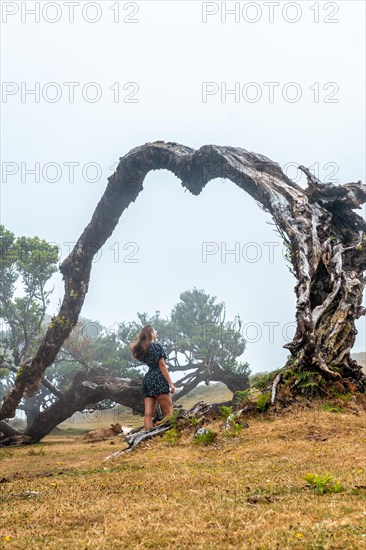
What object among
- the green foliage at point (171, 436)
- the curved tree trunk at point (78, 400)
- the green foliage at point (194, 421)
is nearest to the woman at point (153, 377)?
the green foliage at point (194, 421)

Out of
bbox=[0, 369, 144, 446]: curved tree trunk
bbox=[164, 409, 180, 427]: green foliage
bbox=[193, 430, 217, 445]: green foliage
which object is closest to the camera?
bbox=[193, 430, 217, 445]: green foliage

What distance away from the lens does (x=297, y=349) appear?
809 centimetres

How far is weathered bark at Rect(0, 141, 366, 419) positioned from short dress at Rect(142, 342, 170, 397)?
2.36 m

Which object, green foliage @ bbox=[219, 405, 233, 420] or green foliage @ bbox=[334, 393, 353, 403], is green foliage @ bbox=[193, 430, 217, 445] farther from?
green foliage @ bbox=[334, 393, 353, 403]

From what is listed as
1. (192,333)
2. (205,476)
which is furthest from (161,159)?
(192,333)

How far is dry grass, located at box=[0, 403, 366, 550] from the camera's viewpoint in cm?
255

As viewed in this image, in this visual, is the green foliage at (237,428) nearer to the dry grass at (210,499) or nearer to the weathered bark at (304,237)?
the dry grass at (210,499)

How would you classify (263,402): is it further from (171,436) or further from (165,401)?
(165,401)

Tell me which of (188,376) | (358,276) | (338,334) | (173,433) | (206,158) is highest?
(206,158)

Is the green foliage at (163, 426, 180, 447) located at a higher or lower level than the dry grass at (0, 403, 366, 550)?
lower

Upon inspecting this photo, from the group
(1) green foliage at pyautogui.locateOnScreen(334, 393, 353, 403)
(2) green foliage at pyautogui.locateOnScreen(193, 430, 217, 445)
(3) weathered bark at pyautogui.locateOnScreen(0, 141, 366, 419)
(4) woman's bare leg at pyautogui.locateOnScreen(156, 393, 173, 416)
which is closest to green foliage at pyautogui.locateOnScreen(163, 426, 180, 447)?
(2) green foliage at pyautogui.locateOnScreen(193, 430, 217, 445)

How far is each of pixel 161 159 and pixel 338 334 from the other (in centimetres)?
920

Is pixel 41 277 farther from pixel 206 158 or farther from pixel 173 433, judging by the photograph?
pixel 173 433

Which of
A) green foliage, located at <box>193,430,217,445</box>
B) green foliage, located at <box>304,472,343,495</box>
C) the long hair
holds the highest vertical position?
the long hair
